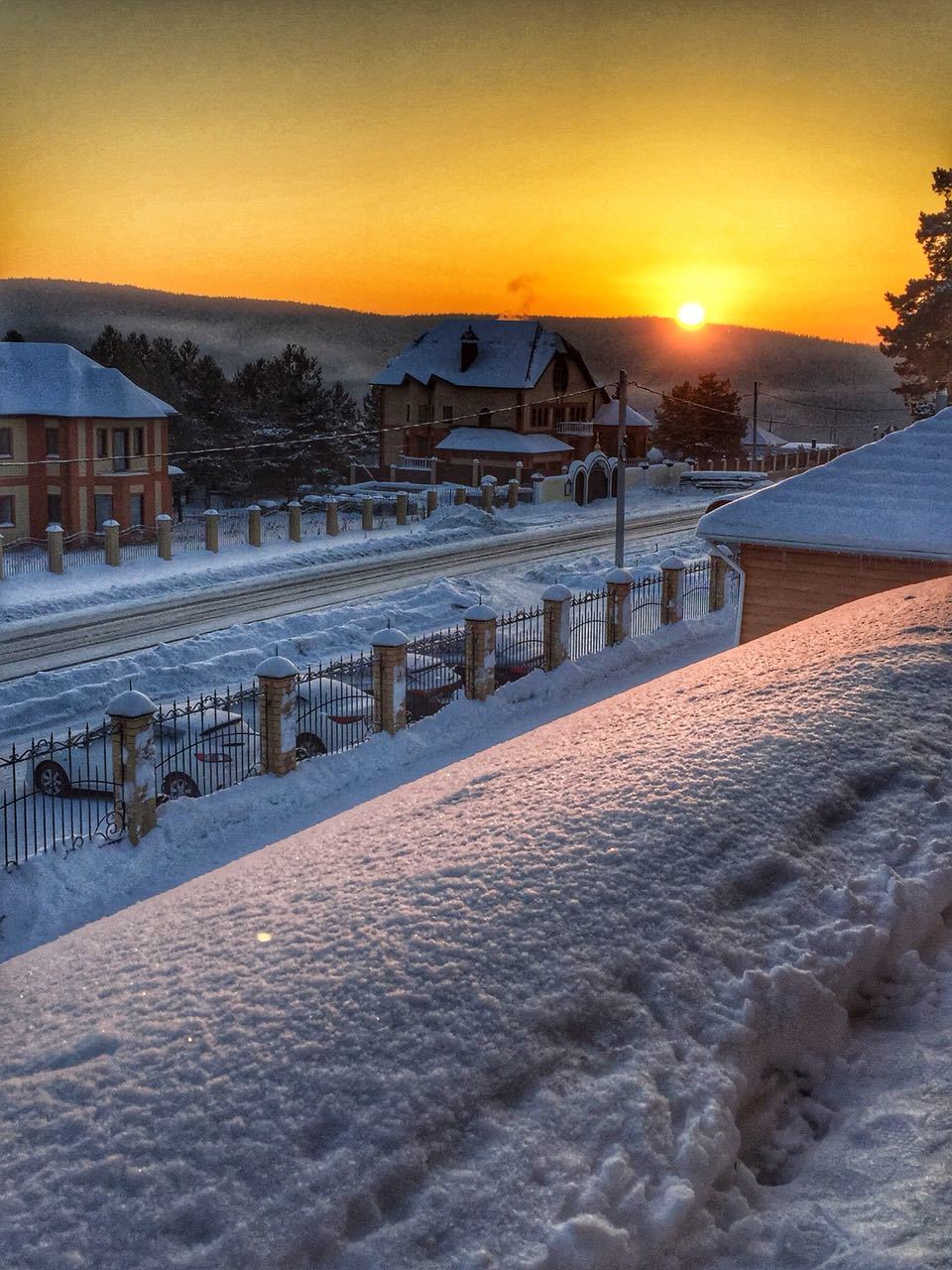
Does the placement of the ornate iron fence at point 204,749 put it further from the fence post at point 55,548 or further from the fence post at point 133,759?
the fence post at point 55,548

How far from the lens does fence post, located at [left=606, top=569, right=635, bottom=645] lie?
73.8ft

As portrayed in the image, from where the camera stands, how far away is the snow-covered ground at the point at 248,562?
3003 centimetres

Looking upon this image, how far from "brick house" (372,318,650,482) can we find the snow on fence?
34605 millimetres

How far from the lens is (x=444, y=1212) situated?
4156 millimetres

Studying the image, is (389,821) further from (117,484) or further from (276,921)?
(117,484)

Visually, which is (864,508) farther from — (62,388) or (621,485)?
(62,388)

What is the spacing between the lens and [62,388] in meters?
39.6

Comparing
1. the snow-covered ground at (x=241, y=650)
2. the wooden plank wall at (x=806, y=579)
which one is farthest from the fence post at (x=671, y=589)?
the wooden plank wall at (x=806, y=579)

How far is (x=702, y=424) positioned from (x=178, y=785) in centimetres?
5685

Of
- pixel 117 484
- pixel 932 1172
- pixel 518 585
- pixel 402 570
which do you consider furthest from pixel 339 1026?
pixel 117 484

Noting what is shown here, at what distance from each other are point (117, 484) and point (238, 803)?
93.3 feet

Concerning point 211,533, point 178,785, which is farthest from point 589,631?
point 211,533

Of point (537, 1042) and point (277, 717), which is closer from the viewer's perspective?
point (537, 1042)

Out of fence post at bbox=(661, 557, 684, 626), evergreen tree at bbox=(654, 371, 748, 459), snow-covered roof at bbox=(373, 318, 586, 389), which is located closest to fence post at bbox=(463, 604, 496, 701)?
fence post at bbox=(661, 557, 684, 626)
